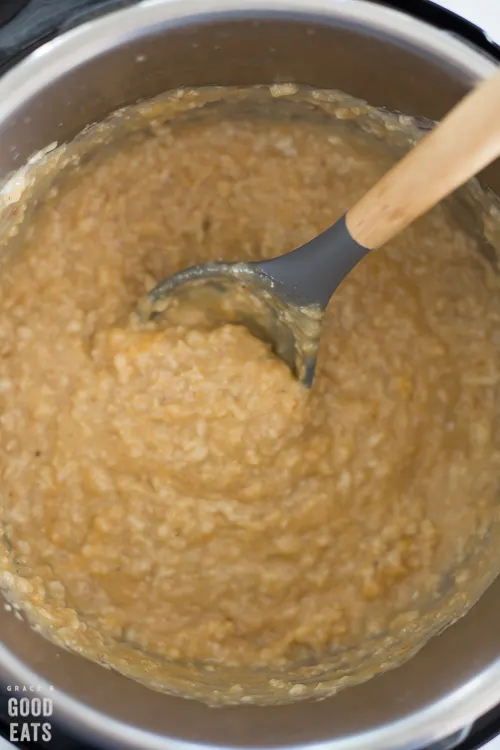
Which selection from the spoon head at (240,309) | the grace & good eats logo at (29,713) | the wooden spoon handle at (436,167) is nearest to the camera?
the wooden spoon handle at (436,167)

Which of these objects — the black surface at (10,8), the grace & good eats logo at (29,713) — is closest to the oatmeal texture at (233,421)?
the grace & good eats logo at (29,713)

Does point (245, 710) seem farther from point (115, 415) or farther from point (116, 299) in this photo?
point (116, 299)

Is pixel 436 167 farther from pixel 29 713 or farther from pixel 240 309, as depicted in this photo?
pixel 29 713

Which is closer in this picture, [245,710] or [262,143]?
[245,710]

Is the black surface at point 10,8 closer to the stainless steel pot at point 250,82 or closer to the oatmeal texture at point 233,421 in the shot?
the stainless steel pot at point 250,82

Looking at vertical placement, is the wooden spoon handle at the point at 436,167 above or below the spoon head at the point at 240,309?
above

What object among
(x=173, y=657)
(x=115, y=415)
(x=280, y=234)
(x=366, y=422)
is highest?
(x=280, y=234)

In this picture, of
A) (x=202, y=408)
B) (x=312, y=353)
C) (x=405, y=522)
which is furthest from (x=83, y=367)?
(x=405, y=522)
